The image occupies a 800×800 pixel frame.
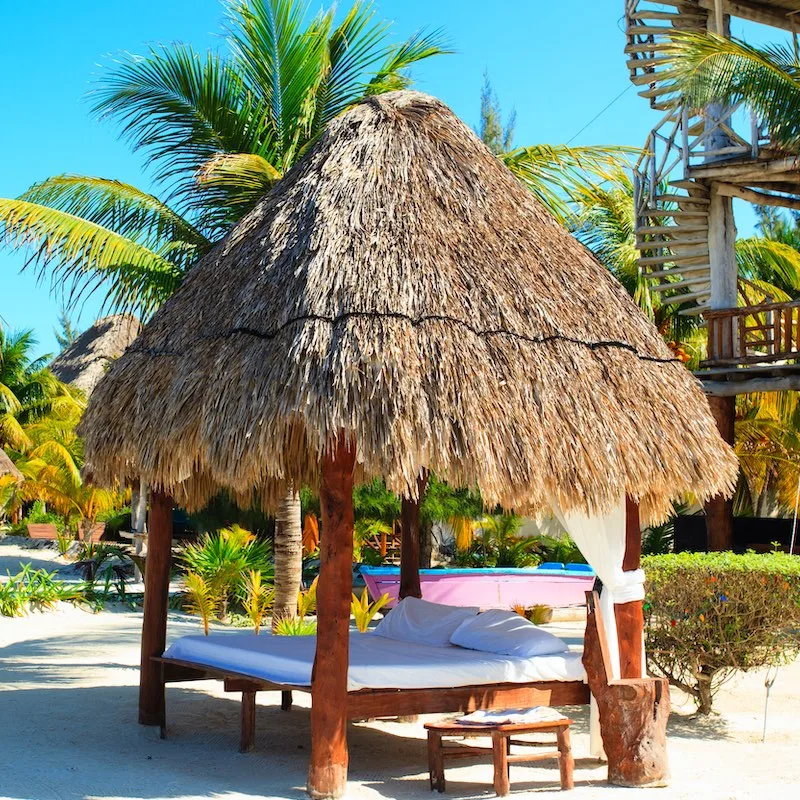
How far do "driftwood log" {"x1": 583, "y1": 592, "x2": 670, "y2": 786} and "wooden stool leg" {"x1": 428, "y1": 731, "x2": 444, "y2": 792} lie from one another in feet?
2.93

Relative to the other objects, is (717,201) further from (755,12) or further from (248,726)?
(248,726)

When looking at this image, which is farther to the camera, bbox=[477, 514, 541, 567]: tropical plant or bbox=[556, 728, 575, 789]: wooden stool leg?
bbox=[477, 514, 541, 567]: tropical plant

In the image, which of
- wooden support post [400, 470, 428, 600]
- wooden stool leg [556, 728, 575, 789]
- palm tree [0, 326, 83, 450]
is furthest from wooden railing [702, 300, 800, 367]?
palm tree [0, 326, 83, 450]

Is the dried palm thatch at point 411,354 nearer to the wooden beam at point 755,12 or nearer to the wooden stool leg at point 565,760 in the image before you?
the wooden stool leg at point 565,760

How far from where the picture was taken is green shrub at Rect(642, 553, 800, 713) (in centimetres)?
732

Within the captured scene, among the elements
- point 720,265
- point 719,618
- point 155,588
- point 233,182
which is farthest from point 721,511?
point 155,588

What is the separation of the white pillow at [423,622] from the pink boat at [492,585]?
5507 mm

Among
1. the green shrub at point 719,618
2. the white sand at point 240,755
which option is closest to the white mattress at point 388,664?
the white sand at point 240,755

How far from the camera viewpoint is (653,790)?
18.3ft

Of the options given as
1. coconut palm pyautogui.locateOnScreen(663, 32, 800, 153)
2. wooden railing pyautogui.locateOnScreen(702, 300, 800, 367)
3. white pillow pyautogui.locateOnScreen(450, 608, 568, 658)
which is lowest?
white pillow pyautogui.locateOnScreen(450, 608, 568, 658)

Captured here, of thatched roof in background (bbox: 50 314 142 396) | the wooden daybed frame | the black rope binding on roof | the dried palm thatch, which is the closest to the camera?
the dried palm thatch

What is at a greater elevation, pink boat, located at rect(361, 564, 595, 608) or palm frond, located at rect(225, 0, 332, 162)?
palm frond, located at rect(225, 0, 332, 162)

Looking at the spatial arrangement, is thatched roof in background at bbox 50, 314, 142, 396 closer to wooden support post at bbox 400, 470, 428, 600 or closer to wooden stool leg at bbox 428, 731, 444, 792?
wooden support post at bbox 400, 470, 428, 600

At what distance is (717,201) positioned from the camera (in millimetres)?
14164
